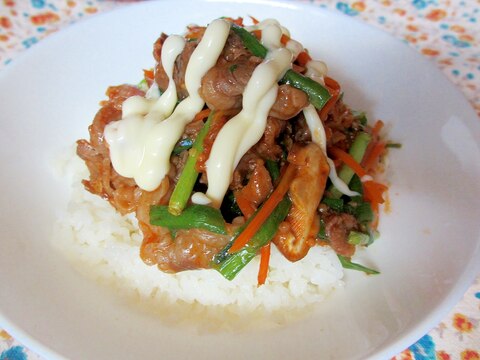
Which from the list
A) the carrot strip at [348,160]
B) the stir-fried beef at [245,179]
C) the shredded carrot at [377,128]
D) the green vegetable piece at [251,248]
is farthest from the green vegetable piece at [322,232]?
the shredded carrot at [377,128]

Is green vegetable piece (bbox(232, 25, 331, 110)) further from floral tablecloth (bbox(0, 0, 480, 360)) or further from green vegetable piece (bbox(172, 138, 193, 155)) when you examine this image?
floral tablecloth (bbox(0, 0, 480, 360))

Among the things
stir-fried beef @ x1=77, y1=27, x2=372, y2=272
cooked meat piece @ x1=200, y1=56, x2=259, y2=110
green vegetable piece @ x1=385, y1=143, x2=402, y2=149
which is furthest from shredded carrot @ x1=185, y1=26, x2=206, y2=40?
green vegetable piece @ x1=385, y1=143, x2=402, y2=149

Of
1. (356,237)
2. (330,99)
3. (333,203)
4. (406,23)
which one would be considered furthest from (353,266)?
(406,23)

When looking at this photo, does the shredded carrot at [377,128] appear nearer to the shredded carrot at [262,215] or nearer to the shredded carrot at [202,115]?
the shredded carrot at [262,215]

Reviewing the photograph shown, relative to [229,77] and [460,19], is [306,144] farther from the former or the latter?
[460,19]

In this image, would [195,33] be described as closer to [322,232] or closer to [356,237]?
[322,232]

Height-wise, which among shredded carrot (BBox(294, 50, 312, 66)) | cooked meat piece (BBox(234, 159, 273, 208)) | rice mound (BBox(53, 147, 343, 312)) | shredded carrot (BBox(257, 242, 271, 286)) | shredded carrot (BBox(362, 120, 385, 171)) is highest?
shredded carrot (BBox(294, 50, 312, 66))

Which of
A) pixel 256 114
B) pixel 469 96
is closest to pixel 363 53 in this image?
pixel 469 96
